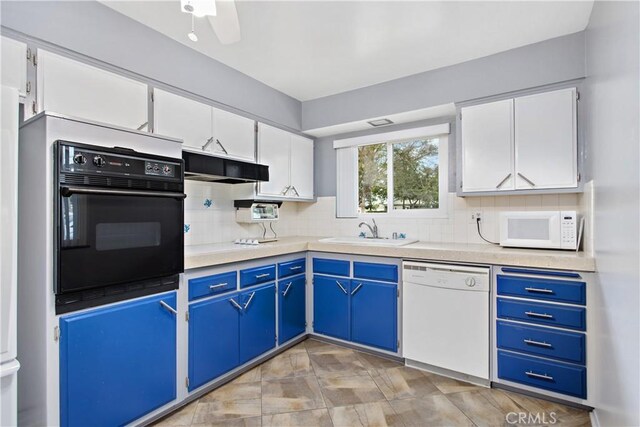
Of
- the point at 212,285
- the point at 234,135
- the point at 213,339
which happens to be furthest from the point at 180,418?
the point at 234,135

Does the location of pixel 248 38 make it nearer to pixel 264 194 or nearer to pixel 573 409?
pixel 264 194

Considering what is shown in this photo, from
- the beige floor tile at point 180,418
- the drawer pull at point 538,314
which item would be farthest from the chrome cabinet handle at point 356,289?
the beige floor tile at point 180,418

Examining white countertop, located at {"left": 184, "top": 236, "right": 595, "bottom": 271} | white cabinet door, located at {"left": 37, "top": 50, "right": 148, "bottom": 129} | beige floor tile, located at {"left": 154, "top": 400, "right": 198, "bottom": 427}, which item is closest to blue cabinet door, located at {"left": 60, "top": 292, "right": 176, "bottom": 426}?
beige floor tile, located at {"left": 154, "top": 400, "right": 198, "bottom": 427}

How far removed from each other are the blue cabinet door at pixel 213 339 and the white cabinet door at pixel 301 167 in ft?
5.01

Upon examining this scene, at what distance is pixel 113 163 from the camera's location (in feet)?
5.59

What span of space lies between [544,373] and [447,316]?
2.17ft

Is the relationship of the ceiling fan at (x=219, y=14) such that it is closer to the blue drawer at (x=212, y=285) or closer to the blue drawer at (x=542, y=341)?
the blue drawer at (x=212, y=285)

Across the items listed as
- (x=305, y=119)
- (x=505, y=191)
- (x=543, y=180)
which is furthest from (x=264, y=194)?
(x=543, y=180)

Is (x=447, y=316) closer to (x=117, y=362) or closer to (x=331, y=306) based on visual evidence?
(x=331, y=306)

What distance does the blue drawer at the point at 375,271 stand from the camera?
9.02 ft

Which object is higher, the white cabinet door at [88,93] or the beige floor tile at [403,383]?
the white cabinet door at [88,93]

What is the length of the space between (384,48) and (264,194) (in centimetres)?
163

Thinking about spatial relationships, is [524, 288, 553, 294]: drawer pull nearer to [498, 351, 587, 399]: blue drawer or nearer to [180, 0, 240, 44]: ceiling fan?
[498, 351, 587, 399]: blue drawer

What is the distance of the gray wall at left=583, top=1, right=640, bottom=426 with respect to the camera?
3.66ft
